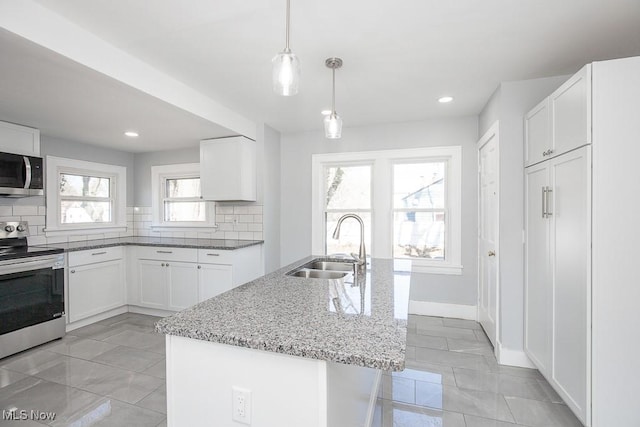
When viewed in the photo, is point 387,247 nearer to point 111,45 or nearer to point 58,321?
point 111,45

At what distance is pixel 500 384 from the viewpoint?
2.28 metres

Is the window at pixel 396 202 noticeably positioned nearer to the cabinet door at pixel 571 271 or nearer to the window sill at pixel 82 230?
the cabinet door at pixel 571 271

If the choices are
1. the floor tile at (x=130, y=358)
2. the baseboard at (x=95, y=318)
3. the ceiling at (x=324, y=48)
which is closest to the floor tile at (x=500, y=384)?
the ceiling at (x=324, y=48)

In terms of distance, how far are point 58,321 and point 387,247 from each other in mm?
3652

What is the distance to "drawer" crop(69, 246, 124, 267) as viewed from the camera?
3.30 m

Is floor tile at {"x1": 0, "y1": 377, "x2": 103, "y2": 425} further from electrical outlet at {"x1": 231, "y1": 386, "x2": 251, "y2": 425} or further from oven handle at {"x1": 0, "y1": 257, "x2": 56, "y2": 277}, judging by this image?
electrical outlet at {"x1": 231, "y1": 386, "x2": 251, "y2": 425}

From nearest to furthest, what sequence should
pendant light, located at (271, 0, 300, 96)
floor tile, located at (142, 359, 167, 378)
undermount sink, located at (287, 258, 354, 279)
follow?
pendant light, located at (271, 0, 300, 96) → undermount sink, located at (287, 258, 354, 279) → floor tile, located at (142, 359, 167, 378)

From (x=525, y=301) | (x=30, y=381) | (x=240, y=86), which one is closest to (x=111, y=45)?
(x=240, y=86)

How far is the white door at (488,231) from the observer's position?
8.96 ft

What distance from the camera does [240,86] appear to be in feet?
8.84

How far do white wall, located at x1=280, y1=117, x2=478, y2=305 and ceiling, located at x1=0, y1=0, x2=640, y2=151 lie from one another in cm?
63

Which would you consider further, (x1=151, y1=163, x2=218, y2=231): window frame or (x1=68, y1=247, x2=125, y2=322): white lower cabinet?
(x1=151, y1=163, x2=218, y2=231): window frame

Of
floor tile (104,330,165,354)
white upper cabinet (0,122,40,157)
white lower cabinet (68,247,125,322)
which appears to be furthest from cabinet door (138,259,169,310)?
white upper cabinet (0,122,40,157)

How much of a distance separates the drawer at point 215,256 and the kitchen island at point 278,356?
6.78ft
